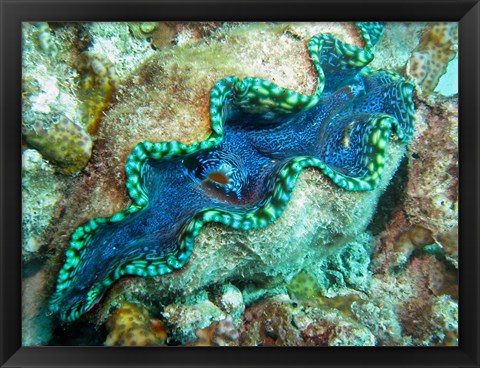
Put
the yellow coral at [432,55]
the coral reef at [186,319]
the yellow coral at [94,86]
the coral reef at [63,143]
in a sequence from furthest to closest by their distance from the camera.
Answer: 1. the yellow coral at [432,55]
2. the coral reef at [186,319]
3. the yellow coral at [94,86]
4. the coral reef at [63,143]

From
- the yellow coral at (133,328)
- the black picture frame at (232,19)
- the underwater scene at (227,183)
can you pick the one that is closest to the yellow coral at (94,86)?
the underwater scene at (227,183)

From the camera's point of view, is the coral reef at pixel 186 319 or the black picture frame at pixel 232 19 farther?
the coral reef at pixel 186 319

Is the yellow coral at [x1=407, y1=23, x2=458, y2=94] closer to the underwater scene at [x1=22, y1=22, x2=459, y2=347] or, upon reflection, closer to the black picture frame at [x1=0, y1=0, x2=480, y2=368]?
the underwater scene at [x1=22, y1=22, x2=459, y2=347]

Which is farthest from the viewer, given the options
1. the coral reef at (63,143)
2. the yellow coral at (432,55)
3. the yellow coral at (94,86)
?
the yellow coral at (432,55)

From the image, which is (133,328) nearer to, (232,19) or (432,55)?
(232,19)

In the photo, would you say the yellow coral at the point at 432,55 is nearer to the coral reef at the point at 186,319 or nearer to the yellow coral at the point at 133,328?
the coral reef at the point at 186,319

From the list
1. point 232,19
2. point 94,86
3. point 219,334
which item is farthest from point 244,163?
point 219,334
